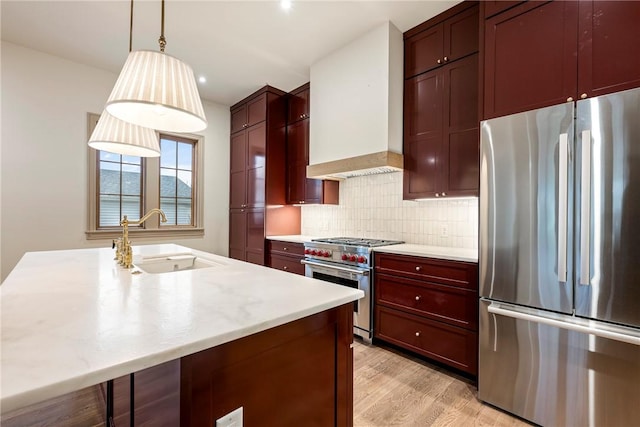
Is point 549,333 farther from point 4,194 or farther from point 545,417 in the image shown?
point 4,194

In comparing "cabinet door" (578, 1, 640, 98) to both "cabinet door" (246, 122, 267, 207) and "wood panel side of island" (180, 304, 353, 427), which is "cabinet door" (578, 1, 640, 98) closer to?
"wood panel side of island" (180, 304, 353, 427)

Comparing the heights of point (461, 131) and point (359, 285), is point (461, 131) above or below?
above

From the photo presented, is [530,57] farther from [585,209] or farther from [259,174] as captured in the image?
[259,174]

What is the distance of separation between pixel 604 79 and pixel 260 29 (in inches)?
106

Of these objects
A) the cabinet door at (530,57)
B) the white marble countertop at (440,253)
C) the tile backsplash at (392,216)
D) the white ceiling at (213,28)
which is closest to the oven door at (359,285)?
the white marble countertop at (440,253)

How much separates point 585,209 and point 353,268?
180 centimetres

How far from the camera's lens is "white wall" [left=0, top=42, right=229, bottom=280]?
3.08 meters

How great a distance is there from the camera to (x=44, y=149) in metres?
3.27

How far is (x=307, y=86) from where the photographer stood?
3922 mm

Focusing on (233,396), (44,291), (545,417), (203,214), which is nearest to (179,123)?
(44,291)

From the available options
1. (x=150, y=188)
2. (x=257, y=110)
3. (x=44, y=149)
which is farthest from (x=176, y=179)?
(x=257, y=110)

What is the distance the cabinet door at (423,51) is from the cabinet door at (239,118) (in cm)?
258

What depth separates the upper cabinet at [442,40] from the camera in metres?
2.46

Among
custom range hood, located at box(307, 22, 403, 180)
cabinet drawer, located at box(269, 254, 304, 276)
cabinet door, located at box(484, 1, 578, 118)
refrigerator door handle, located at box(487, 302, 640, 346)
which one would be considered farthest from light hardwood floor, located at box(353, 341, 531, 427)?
cabinet door, located at box(484, 1, 578, 118)
